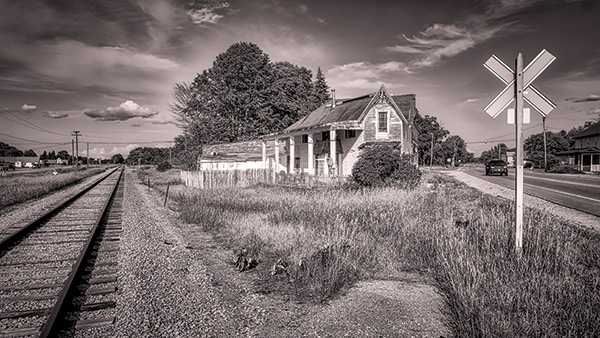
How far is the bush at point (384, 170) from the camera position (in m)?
17.7

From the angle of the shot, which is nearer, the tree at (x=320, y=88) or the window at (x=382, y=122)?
the window at (x=382, y=122)

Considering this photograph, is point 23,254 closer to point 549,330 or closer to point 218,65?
point 549,330

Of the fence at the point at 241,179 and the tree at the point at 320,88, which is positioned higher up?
the tree at the point at 320,88

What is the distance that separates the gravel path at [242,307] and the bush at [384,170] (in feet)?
39.5

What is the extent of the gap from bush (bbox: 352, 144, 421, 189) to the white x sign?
465 inches

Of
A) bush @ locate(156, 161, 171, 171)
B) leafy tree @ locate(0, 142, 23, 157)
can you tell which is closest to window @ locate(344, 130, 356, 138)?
bush @ locate(156, 161, 171, 171)

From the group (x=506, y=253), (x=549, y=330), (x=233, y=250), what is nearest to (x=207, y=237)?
(x=233, y=250)

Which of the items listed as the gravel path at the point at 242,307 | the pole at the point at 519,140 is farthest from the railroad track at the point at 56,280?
the pole at the point at 519,140

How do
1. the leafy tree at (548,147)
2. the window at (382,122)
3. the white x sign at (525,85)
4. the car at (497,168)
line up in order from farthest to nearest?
the leafy tree at (548,147) → the car at (497,168) → the window at (382,122) → the white x sign at (525,85)

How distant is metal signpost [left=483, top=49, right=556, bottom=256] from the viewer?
18.3 ft

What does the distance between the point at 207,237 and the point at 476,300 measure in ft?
23.2

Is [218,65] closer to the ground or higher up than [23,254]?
higher up

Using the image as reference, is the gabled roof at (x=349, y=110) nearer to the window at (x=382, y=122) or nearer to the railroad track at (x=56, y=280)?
the window at (x=382, y=122)

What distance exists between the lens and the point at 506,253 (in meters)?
6.04
